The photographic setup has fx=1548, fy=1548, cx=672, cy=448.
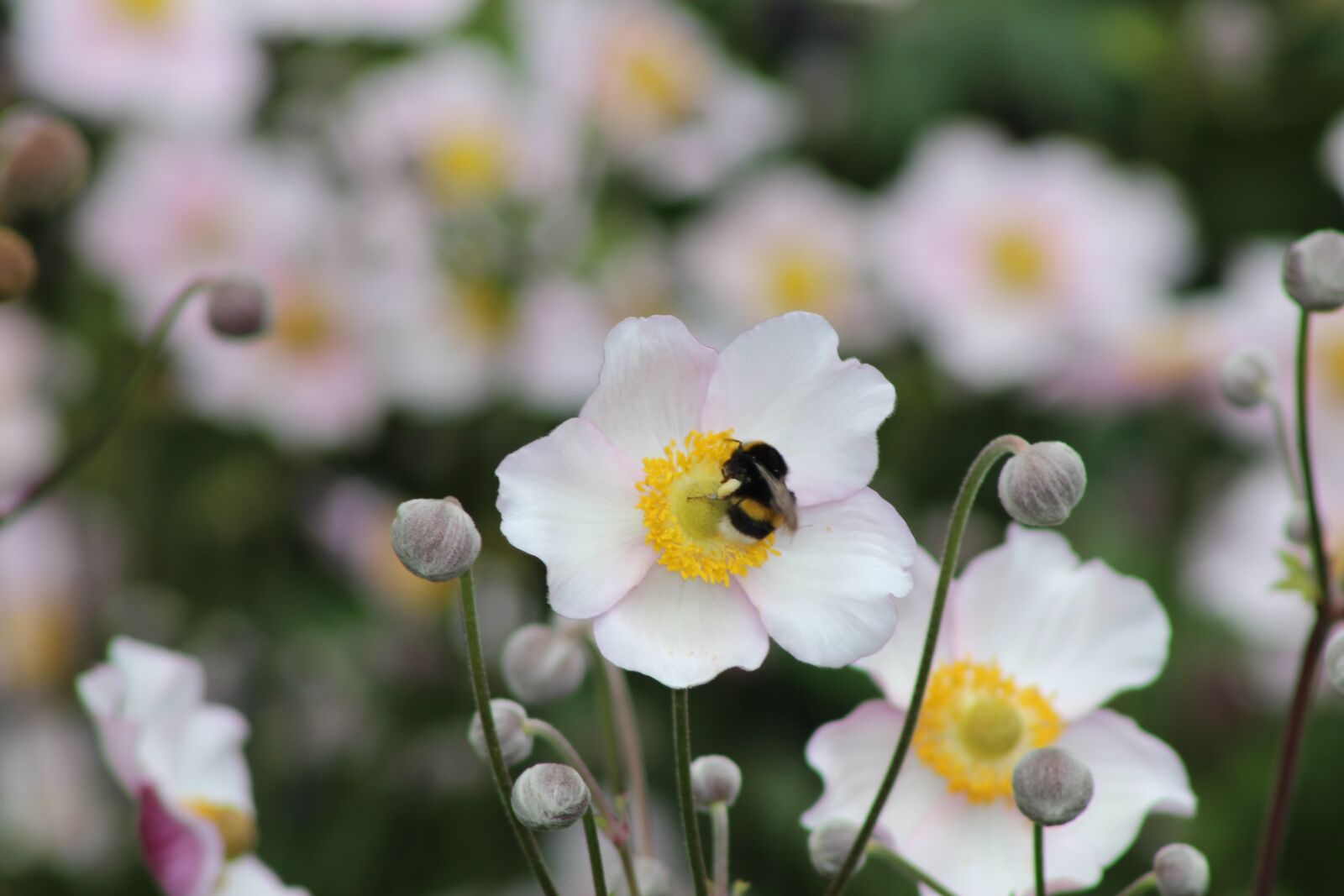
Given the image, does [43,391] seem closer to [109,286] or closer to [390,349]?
[109,286]

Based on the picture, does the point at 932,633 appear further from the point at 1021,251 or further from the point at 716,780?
the point at 1021,251

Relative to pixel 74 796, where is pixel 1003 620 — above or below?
above

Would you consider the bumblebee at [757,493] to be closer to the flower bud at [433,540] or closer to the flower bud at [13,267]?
the flower bud at [433,540]

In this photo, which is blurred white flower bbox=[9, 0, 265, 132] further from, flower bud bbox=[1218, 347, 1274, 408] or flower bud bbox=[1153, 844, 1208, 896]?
flower bud bbox=[1153, 844, 1208, 896]

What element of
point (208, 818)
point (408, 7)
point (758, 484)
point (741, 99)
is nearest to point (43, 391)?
point (408, 7)

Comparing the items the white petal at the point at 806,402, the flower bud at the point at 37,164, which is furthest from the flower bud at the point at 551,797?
the flower bud at the point at 37,164

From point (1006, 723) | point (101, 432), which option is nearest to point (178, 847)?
point (101, 432)

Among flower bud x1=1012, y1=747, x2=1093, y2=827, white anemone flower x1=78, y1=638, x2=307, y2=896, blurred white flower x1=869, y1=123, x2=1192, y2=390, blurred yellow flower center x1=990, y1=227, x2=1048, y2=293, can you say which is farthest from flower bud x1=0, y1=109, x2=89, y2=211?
blurred yellow flower center x1=990, y1=227, x2=1048, y2=293
